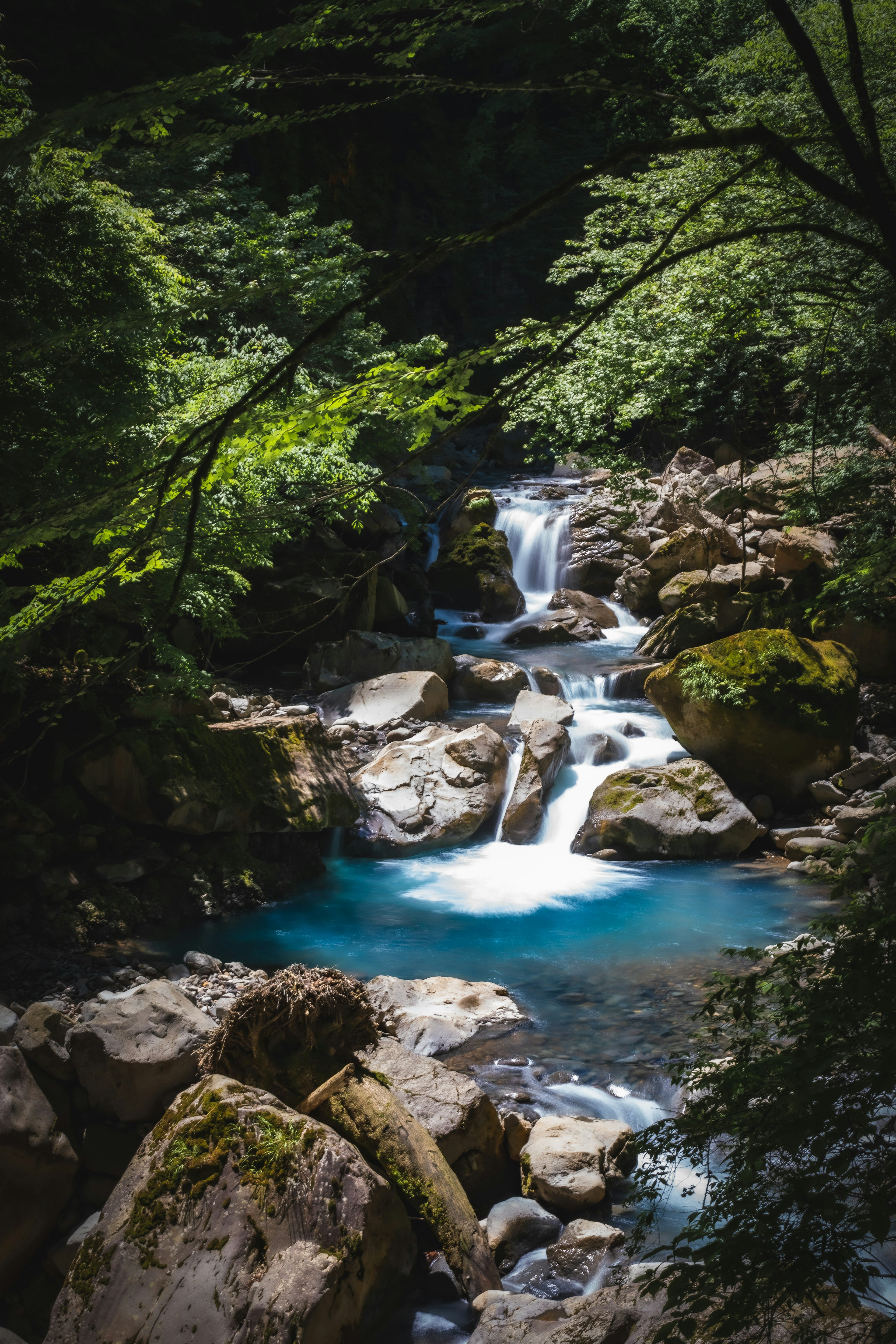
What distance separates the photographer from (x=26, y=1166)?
3521 millimetres

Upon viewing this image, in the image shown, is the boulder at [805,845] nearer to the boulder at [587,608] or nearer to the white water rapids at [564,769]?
the white water rapids at [564,769]

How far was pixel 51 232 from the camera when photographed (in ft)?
20.3

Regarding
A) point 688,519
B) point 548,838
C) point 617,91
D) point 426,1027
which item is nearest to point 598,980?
point 426,1027

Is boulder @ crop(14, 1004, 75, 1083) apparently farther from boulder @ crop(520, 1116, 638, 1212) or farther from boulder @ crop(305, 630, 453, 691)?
boulder @ crop(305, 630, 453, 691)

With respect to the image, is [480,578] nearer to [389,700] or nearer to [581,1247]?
[389,700]

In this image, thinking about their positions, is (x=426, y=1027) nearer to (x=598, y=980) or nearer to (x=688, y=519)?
(x=598, y=980)

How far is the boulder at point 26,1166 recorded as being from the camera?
3.44 metres

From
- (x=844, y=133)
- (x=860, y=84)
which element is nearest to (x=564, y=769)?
(x=860, y=84)

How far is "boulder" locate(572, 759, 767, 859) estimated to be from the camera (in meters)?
9.09

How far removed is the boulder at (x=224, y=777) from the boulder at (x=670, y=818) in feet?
9.58

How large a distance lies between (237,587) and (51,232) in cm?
356

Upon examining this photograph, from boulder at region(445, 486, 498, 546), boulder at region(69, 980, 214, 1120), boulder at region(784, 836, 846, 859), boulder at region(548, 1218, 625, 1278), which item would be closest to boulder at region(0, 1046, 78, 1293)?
boulder at region(69, 980, 214, 1120)

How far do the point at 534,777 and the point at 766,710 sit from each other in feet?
9.40

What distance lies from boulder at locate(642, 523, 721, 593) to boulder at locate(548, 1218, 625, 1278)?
12926 mm
